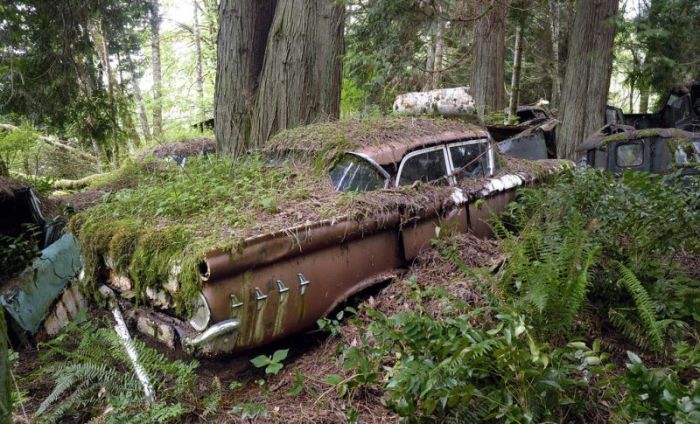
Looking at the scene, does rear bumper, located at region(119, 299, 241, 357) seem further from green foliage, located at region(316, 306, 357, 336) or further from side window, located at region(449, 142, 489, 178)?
side window, located at region(449, 142, 489, 178)

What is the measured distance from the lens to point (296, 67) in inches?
271

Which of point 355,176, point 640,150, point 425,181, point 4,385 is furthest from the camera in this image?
point 640,150

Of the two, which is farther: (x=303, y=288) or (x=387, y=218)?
(x=387, y=218)

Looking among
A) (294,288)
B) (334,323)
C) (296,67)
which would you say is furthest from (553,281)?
(296,67)

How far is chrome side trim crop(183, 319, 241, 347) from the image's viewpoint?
9.70 feet

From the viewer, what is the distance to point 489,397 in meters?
2.35

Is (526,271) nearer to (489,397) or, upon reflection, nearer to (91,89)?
(489,397)

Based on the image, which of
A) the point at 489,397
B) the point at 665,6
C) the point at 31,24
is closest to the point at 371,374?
the point at 489,397

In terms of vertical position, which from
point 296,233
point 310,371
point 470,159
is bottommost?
point 310,371

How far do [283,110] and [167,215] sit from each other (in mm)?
3504

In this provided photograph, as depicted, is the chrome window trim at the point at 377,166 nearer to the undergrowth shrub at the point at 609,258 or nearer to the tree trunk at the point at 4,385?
the undergrowth shrub at the point at 609,258

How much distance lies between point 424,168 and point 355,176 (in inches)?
31.0

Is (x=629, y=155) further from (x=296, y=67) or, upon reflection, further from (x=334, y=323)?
(x=334, y=323)

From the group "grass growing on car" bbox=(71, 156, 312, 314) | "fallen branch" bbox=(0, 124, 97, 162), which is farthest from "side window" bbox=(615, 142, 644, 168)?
"fallen branch" bbox=(0, 124, 97, 162)
